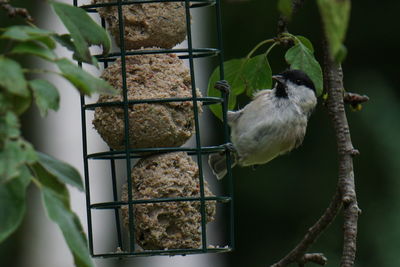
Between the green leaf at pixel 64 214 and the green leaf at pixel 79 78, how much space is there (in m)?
0.23

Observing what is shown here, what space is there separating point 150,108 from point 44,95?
1.70 m

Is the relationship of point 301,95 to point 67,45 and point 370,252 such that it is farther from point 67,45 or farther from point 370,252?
point 67,45

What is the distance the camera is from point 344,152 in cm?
326

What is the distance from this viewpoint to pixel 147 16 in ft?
11.8

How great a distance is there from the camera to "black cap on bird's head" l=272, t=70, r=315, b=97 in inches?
205

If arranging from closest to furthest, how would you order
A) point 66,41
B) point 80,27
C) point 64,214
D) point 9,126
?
point 9,126, point 64,214, point 80,27, point 66,41

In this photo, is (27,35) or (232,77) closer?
(27,35)

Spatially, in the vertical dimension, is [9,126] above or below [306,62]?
below

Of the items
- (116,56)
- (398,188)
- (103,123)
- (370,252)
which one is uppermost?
(116,56)

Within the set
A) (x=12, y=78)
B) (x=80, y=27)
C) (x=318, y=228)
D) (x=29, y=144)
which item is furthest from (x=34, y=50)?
(x=318, y=228)

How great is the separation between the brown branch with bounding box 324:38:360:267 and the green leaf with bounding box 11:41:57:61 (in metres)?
1.49

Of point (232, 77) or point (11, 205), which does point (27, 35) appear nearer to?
point (11, 205)

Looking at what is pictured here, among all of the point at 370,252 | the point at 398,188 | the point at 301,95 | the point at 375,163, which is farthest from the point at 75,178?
the point at 375,163

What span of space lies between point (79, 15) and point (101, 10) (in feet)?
4.95
